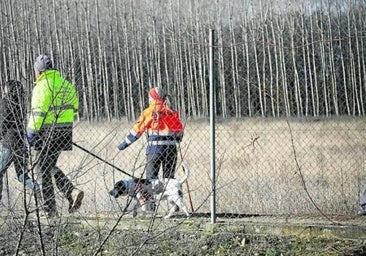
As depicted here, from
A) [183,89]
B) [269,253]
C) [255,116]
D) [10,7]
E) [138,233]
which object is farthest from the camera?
[183,89]

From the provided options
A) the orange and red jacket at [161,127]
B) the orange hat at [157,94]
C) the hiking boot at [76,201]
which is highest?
the orange hat at [157,94]

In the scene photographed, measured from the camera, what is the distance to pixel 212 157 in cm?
714

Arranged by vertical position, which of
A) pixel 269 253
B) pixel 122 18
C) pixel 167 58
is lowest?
pixel 269 253

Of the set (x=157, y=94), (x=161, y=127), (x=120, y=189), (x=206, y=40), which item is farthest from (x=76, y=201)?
(x=206, y=40)

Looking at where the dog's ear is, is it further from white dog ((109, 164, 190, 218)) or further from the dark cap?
the dark cap

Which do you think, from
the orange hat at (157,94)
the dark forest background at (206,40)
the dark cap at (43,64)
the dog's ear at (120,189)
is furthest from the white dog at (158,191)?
the dark forest background at (206,40)

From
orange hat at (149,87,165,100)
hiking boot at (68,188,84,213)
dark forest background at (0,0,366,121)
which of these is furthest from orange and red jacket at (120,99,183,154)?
dark forest background at (0,0,366,121)

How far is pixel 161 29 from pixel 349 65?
23.8 feet

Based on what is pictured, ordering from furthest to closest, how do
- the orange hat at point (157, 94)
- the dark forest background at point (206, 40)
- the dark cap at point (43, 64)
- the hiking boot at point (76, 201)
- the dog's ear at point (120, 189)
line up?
the dark forest background at point (206, 40), the orange hat at point (157, 94), the dark cap at point (43, 64), the hiking boot at point (76, 201), the dog's ear at point (120, 189)

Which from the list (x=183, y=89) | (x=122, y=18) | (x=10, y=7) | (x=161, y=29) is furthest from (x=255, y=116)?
(x=122, y=18)

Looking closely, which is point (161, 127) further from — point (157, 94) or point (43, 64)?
point (43, 64)

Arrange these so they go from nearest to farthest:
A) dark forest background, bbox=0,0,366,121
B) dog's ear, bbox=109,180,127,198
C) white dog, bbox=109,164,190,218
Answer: white dog, bbox=109,164,190,218 < dog's ear, bbox=109,180,127,198 < dark forest background, bbox=0,0,366,121

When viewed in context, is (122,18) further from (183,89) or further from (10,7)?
(10,7)

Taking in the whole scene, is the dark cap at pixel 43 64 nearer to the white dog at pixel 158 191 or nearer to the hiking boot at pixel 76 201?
the hiking boot at pixel 76 201
